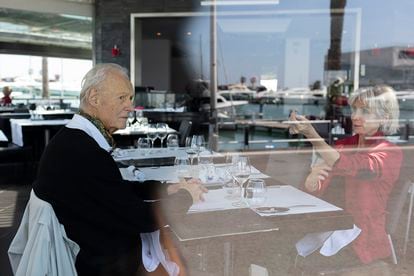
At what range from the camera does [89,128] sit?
175cm

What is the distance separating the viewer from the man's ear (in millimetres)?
1834

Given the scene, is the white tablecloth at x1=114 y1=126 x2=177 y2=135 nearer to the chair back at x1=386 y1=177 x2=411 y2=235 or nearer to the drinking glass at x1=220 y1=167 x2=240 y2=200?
the drinking glass at x1=220 y1=167 x2=240 y2=200

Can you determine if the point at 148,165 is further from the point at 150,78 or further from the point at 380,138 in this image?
the point at 150,78

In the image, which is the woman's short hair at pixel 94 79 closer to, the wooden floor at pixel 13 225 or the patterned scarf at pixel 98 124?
the patterned scarf at pixel 98 124

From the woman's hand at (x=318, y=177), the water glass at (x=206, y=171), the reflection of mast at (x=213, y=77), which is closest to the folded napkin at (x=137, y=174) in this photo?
the water glass at (x=206, y=171)

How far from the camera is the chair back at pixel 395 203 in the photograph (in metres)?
2.47

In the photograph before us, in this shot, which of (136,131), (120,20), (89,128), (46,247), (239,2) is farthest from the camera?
(239,2)

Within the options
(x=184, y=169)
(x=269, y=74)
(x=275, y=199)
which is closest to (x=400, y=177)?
(x=275, y=199)

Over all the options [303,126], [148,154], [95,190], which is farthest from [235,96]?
[95,190]

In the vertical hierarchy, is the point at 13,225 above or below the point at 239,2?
below

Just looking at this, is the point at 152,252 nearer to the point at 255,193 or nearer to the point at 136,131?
the point at 255,193

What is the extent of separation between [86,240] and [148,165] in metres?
1.72

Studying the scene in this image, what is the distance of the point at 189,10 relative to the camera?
9227 mm

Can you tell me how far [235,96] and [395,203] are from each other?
28.4 ft
